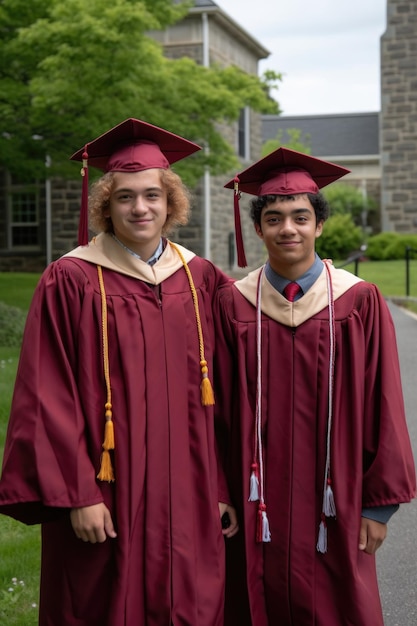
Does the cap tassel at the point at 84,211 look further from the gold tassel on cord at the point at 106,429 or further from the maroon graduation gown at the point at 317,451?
the maroon graduation gown at the point at 317,451

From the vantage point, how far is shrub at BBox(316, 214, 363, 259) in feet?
85.3

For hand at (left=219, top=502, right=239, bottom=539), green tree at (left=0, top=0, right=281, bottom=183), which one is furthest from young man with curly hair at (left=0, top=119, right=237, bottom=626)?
green tree at (left=0, top=0, right=281, bottom=183)

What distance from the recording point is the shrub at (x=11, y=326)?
35.9 ft

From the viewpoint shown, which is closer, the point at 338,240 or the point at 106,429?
the point at 106,429

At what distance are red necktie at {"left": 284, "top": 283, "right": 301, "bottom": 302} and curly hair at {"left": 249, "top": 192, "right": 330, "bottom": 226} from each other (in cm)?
26

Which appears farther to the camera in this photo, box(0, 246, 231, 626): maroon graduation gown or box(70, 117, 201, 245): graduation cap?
box(70, 117, 201, 245): graduation cap

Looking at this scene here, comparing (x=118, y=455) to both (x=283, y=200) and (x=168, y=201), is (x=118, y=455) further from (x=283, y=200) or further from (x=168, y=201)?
(x=283, y=200)

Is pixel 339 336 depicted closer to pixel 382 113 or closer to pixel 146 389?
pixel 146 389

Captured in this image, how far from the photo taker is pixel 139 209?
3.22 metres

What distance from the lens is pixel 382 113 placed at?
2881cm

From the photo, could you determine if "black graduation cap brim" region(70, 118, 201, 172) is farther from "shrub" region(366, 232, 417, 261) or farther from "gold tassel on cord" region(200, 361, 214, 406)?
"shrub" region(366, 232, 417, 261)

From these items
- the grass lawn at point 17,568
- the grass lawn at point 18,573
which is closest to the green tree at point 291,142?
the grass lawn at point 17,568

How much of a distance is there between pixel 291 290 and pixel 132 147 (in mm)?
755

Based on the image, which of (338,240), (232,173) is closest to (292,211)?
(232,173)
